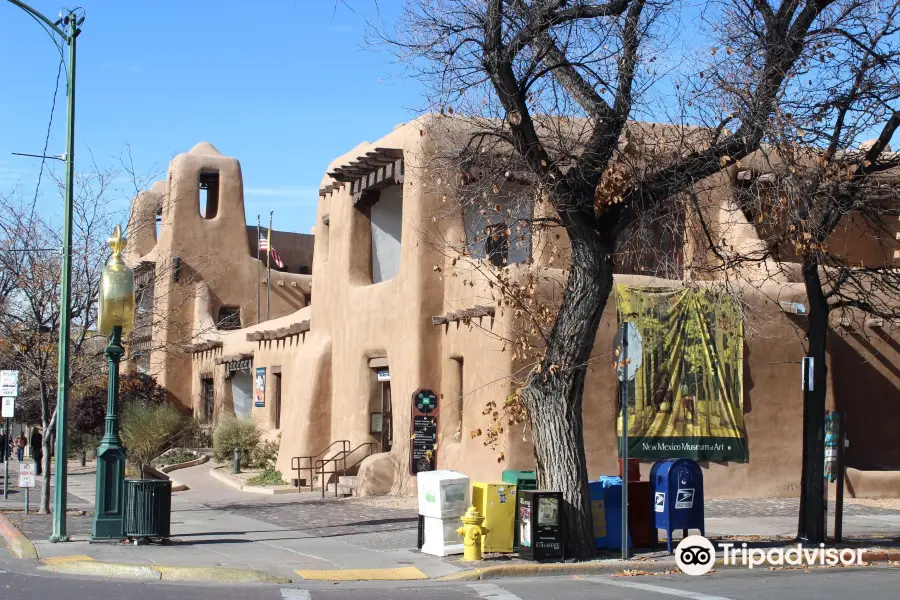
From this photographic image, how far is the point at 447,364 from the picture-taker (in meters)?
22.3

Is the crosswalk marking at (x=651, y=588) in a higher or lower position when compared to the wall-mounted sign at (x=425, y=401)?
lower

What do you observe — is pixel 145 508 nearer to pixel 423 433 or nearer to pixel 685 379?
pixel 423 433

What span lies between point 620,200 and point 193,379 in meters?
32.8

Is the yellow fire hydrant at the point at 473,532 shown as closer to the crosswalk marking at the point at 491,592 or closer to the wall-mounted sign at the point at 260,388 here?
the crosswalk marking at the point at 491,592

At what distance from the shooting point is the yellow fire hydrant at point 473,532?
1287 cm

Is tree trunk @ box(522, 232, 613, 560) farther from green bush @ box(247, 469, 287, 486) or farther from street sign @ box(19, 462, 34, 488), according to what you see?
green bush @ box(247, 469, 287, 486)

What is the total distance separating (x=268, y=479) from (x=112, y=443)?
42.2 feet

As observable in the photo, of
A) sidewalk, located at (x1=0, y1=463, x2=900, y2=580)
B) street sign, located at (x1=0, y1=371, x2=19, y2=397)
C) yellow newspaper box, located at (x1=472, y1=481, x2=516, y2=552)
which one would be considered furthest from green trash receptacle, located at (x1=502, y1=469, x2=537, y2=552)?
street sign, located at (x1=0, y1=371, x2=19, y2=397)

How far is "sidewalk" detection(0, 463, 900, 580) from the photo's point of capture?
1306 cm

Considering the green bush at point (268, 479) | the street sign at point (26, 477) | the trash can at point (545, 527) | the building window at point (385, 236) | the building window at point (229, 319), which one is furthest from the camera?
the building window at point (229, 319)

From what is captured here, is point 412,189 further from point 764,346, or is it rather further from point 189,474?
point 189,474

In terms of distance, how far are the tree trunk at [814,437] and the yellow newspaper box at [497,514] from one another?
12.4 feet

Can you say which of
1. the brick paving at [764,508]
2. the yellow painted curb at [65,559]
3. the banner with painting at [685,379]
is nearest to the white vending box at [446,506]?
the yellow painted curb at [65,559]

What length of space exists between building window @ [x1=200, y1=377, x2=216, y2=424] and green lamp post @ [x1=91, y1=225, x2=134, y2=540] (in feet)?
84.2
